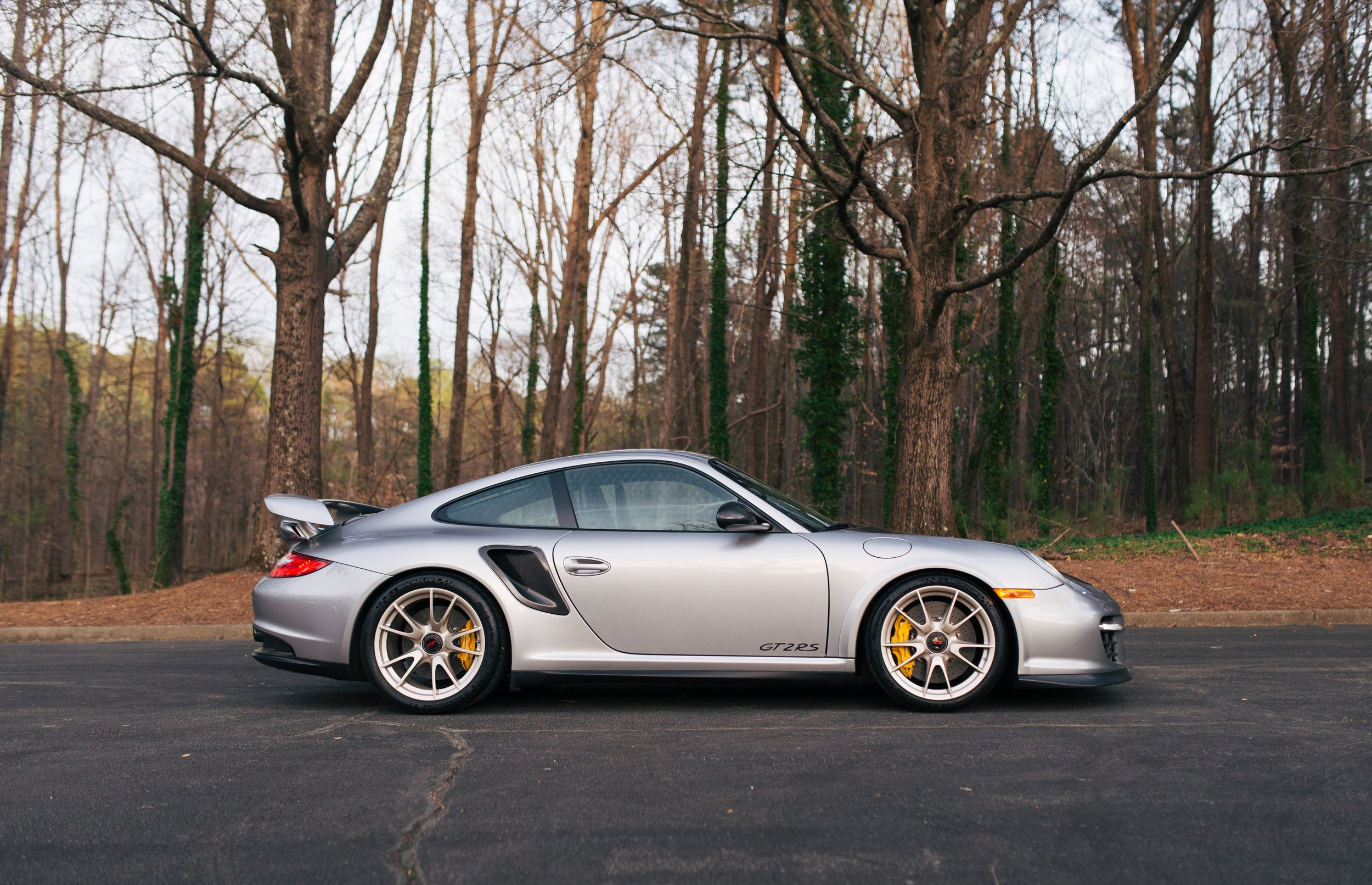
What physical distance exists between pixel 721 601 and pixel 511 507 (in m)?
1.29

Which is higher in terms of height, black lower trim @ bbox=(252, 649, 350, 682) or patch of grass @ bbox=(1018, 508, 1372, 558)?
patch of grass @ bbox=(1018, 508, 1372, 558)

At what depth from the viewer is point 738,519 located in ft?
16.4

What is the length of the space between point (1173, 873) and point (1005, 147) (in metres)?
21.0

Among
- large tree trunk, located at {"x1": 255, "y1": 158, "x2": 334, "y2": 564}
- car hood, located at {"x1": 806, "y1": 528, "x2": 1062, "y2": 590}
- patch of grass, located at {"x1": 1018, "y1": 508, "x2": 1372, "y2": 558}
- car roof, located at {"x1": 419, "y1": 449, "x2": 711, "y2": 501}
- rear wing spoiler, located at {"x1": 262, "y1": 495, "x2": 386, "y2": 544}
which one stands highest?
large tree trunk, located at {"x1": 255, "y1": 158, "x2": 334, "y2": 564}

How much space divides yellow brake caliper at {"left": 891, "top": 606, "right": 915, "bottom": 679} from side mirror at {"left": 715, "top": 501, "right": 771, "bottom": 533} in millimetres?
805

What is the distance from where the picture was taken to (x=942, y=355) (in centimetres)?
1126

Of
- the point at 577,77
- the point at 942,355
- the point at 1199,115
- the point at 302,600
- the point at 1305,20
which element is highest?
the point at 1199,115

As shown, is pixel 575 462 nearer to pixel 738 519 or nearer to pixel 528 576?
pixel 528 576

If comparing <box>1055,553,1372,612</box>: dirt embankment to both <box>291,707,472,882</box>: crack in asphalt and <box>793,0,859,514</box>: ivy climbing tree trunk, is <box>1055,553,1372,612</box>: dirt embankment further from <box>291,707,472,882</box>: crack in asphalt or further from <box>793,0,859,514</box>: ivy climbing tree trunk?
<box>793,0,859,514</box>: ivy climbing tree trunk

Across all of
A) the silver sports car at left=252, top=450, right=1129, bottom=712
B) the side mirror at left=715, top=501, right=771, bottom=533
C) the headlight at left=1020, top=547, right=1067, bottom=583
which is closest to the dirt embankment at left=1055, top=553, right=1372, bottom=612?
the headlight at left=1020, top=547, right=1067, bottom=583

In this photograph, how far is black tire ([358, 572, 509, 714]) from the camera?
16.7 feet

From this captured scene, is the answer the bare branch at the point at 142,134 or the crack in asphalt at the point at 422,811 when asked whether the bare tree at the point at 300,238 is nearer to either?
the bare branch at the point at 142,134

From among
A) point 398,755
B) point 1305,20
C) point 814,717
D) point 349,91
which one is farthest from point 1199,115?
point 398,755

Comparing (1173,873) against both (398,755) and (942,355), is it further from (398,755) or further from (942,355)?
(942,355)
